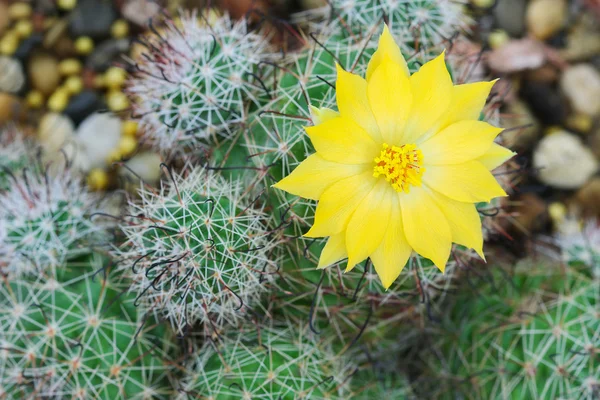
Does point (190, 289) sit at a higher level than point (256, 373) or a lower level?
higher

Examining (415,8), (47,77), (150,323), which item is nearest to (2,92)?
(47,77)

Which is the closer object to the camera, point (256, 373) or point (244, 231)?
point (244, 231)

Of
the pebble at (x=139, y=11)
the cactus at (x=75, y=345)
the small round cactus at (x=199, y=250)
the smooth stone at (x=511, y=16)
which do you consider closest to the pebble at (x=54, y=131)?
the pebble at (x=139, y=11)

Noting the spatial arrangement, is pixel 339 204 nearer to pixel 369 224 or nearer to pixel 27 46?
pixel 369 224

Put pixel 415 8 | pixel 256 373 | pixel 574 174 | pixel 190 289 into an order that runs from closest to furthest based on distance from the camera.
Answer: pixel 190 289, pixel 256 373, pixel 415 8, pixel 574 174

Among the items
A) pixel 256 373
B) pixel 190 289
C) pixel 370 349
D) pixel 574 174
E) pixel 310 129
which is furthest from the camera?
pixel 574 174

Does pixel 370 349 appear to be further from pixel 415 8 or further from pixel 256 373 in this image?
pixel 415 8
